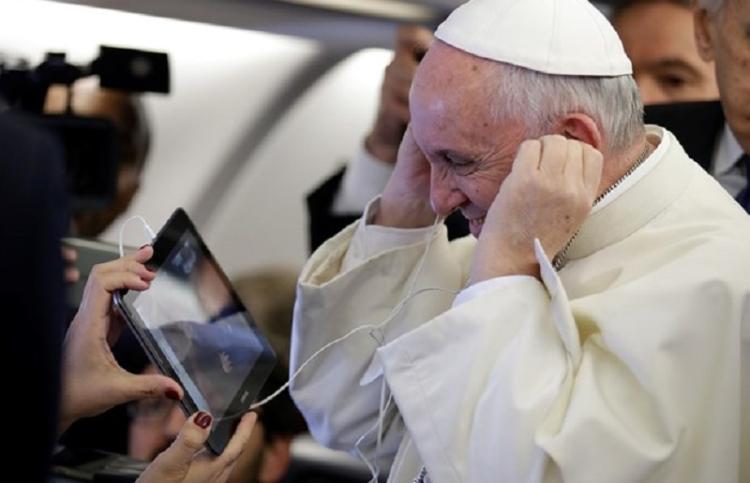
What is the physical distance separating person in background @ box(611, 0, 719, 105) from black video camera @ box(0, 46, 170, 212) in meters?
1.54

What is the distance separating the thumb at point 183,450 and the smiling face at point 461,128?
0.47m

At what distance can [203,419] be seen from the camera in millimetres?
2221

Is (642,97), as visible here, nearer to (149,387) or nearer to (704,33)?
(704,33)

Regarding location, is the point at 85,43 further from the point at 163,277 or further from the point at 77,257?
the point at 163,277

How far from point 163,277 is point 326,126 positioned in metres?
2.50

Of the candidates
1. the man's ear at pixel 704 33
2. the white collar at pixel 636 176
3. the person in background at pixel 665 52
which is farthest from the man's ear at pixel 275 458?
the white collar at pixel 636 176

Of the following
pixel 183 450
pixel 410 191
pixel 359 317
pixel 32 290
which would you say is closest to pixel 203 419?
pixel 183 450

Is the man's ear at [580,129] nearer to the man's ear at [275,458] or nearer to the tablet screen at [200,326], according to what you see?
the tablet screen at [200,326]

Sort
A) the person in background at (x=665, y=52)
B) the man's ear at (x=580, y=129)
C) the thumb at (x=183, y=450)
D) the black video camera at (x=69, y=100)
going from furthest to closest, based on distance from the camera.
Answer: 1. the person in background at (x=665, y=52)
2. the black video camera at (x=69, y=100)
3. the thumb at (x=183, y=450)
4. the man's ear at (x=580, y=129)

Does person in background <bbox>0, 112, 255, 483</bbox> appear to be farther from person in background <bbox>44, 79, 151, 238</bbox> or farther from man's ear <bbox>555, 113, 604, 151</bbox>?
person in background <bbox>44, 79, 151, 238</bbox>

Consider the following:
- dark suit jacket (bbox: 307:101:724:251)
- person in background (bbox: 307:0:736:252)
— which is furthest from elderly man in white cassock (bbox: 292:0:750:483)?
dark suit jacket (bbox: 307:101:724:251)

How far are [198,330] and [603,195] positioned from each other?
672 mm

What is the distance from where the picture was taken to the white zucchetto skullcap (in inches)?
83.6

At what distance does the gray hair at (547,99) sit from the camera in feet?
6.95
